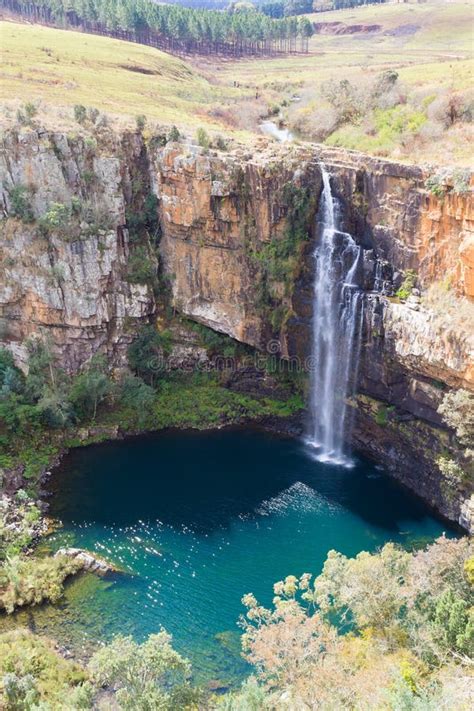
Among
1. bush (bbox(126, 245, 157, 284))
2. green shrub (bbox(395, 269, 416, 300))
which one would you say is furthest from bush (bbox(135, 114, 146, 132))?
green shrub (bbox(395, 269, 416, 300))

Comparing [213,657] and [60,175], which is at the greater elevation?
[60,175]

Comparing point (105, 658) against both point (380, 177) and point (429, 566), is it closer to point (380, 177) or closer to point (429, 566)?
point (429, 566)

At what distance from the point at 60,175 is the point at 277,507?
25.0 metres

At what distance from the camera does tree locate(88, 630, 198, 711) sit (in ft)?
60.1

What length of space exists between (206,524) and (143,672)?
520 inches

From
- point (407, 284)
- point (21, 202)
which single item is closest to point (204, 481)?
point (407, 284)

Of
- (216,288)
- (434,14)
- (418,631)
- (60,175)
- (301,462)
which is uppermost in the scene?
(434,14)

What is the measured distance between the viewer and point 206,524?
3222cm

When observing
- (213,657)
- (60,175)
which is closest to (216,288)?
(60,175)

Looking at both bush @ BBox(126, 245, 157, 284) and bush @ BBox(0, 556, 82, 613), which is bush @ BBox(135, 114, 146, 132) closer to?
bush @ BBox(126, 245, 157, 284)

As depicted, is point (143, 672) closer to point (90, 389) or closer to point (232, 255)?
point (90, 389)

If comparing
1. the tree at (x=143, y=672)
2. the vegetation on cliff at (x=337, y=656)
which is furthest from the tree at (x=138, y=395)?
the tree at (x=143, y=672)

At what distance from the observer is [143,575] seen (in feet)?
94.1

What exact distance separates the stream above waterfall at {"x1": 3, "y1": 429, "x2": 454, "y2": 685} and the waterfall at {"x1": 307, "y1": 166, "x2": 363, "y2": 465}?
7.94 feet
